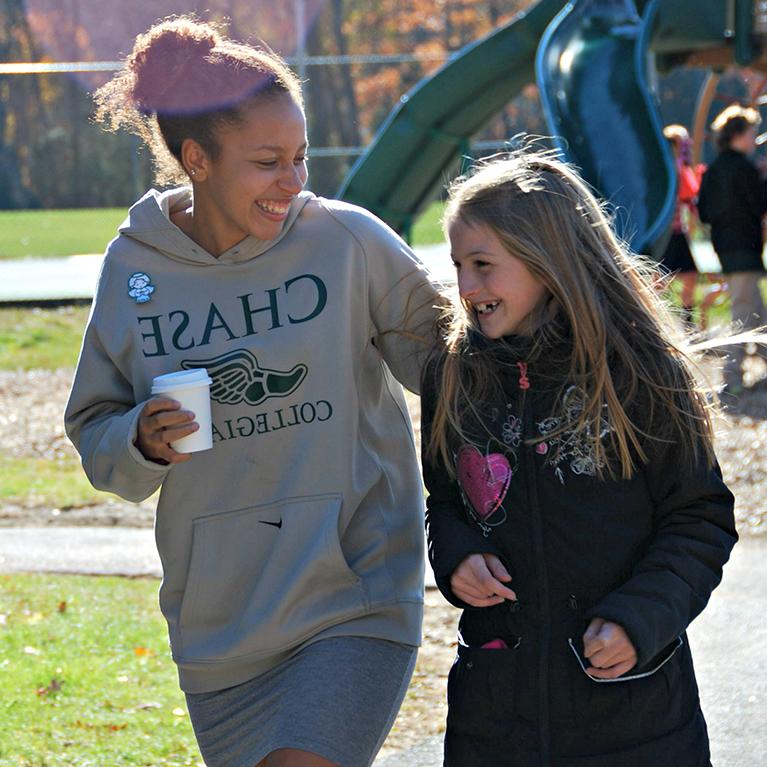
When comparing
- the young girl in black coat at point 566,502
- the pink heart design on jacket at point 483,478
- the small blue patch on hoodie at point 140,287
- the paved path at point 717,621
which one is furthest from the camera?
the paved path at point 717,621

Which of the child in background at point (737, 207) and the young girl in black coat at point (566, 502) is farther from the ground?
the young girl in black coat at point (566, 502)

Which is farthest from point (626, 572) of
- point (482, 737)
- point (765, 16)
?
point (765, 16)

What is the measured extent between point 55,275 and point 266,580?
16462mm

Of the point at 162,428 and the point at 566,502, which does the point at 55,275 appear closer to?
the point at 162,428

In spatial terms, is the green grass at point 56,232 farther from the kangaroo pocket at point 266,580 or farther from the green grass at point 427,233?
the kangaroo pocket at point 266,580

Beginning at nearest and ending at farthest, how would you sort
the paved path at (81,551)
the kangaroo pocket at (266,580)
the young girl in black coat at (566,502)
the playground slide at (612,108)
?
the young girl in black coat at (566,502) → the kangaroo pocket at (266,580) → the paved path at (81,551) → the playground slide at (612,108)

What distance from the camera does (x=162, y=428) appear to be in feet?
8.98

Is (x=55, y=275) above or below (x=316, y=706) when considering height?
below

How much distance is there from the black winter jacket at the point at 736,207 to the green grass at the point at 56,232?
14.0 meters

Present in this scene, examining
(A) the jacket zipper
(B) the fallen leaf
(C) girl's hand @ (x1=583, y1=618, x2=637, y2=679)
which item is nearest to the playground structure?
(B) the fallen leaf

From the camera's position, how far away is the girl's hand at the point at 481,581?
2.62m

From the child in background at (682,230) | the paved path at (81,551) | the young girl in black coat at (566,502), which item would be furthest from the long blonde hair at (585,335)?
the child in background at (682,230)

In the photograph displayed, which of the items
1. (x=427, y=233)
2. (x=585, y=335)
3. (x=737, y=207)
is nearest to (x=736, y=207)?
(x=737, y=207)

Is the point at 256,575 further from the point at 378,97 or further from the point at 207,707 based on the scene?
the point at 378,97
